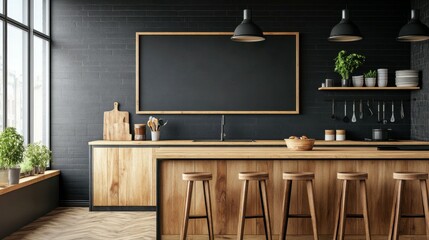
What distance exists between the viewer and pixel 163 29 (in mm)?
7801

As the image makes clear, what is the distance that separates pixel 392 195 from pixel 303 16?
11.3 ft

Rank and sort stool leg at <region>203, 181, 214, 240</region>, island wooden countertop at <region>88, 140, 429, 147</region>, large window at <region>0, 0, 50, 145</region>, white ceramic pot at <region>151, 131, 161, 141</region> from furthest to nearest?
white ceramic pot at <region>151, 131, 161, 141</region> → island wooden countertop at <region>88, 140, 429, 147</region> → large window at <region>0, 0, 50, 145</region> → stool leg at <region>203, 181, 214, 240</region>

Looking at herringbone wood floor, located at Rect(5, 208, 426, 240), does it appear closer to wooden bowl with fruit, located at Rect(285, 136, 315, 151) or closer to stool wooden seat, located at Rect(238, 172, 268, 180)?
stool wooden seat, located at Rect(238, 172, 268, 180)

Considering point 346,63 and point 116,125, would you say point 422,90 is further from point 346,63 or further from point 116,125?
point 116,125

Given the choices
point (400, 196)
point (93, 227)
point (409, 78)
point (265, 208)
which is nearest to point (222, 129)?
point (93, 227)

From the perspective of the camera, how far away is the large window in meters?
6.04

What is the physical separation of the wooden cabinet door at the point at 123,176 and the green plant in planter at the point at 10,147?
1572mm

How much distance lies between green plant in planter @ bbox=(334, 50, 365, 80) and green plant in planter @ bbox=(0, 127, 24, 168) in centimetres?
453

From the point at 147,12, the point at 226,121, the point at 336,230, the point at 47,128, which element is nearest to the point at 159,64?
the point at 147,12

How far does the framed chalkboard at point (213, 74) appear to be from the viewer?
25.5 ft

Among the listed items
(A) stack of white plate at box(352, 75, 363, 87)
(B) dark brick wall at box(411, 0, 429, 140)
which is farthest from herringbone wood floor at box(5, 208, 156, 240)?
(B) dark brick wall at box(411, 0, 429, 140)

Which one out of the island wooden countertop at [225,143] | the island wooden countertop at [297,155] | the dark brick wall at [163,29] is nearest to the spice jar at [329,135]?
the dark brick wall at [163,29]

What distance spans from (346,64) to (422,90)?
1.14 metres

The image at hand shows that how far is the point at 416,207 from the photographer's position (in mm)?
5328
